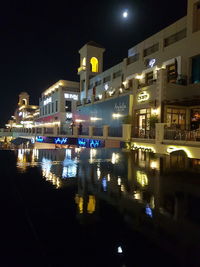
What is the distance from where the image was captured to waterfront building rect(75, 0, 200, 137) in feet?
62.4

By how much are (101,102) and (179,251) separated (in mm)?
25441

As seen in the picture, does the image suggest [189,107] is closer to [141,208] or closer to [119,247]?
[141,208]

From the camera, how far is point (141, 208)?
4.41 metres

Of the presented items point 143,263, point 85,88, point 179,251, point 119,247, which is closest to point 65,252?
point 119,247

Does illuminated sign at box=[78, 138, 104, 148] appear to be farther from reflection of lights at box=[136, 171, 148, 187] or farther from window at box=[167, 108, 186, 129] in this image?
reflection of lights at box=[136, 171, 148, 187]

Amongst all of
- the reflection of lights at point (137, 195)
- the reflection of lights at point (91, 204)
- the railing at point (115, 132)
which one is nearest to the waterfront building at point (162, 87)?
the railing at point (115, 132)

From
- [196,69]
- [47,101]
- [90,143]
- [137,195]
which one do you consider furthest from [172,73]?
[47,101]

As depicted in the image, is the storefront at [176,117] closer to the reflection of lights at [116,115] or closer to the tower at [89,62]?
the reflection of lights at [116,115]

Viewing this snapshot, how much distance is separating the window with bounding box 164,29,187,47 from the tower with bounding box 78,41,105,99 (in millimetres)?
21426

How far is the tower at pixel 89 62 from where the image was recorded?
4344 cm

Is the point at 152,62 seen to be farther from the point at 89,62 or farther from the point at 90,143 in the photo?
the point at 89,62

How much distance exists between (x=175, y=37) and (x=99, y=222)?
25251 mm

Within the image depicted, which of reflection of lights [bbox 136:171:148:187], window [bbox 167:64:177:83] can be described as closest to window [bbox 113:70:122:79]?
window [bbox 167:64:177:83]

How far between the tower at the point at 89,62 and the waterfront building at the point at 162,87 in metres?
15.1
